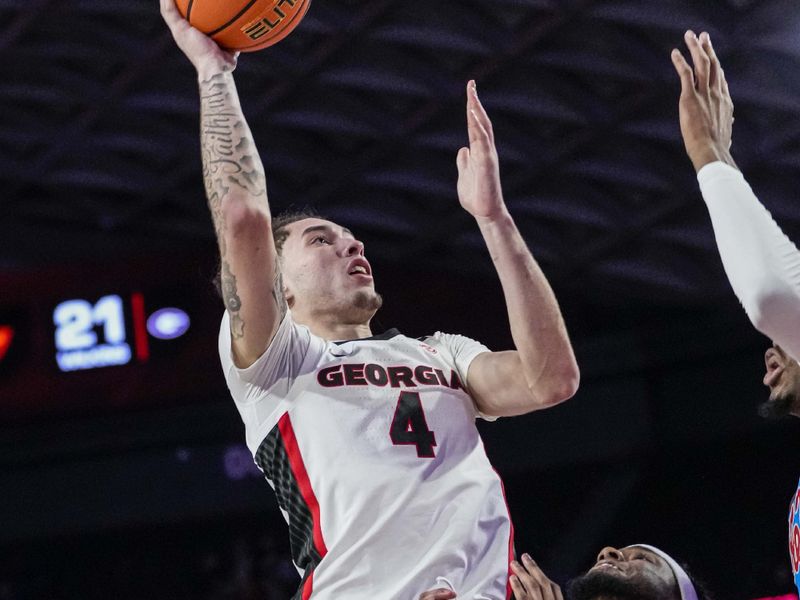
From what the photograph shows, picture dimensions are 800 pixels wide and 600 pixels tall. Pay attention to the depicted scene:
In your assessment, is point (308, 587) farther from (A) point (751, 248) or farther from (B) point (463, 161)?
(A) point (751, 248)

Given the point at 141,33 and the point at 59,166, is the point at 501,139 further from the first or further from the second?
the point at 59,166

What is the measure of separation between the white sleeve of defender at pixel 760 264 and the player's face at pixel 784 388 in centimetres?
115

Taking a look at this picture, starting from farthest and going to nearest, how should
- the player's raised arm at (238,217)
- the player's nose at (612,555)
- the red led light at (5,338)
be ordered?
1. the red led light at (5,338)
2. the player's nose at (612,555)
3. the player's raised arm at (238,217)

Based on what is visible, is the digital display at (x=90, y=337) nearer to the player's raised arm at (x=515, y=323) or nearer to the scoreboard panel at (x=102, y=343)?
the scoreboard panel at (x=102, y=343)

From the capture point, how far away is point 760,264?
2463 mm

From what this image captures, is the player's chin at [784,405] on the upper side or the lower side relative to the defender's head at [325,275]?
lower

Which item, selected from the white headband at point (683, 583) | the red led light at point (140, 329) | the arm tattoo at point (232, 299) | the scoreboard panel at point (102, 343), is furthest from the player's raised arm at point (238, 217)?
the red led light at point (140, 329)

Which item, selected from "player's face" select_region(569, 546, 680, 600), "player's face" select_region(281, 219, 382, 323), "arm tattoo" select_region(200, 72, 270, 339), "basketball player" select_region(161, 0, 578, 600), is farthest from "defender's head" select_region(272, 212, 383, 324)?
"player's face" select_region(569, 546, 680, 600)

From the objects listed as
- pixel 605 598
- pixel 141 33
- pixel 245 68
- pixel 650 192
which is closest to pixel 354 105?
pixel 245 68

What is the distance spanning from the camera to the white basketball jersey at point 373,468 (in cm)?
315

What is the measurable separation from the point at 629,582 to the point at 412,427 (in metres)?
1.01

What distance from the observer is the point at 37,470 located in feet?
50.8

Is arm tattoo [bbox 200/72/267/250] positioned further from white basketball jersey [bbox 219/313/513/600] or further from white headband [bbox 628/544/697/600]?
white headband [bbox 628/544/697/600]

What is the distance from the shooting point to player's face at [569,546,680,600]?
382 cm
